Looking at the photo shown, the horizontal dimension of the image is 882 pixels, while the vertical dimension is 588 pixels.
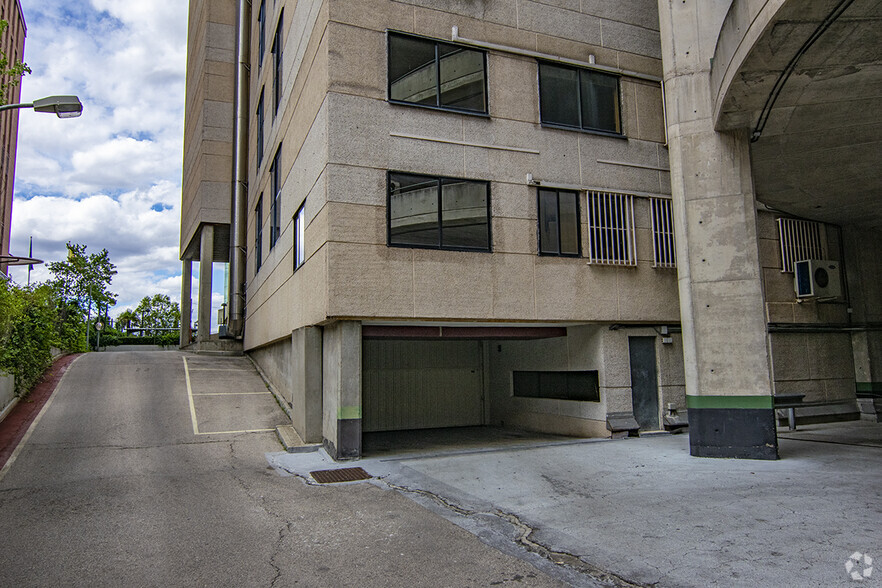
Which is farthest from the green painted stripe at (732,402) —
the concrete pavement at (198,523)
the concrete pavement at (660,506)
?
the concrete pavement at (198,523)

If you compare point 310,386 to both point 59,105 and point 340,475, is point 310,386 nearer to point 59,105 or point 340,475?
point 340,475

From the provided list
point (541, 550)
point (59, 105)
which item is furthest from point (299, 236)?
point (541, 550)

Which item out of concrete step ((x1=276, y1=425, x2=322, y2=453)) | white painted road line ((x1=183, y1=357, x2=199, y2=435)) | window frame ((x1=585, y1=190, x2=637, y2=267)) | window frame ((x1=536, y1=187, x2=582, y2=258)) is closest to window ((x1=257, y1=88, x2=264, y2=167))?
white painted road line ((x1=183, y1=357, x2=199, y2=435))

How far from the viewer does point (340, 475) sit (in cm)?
866

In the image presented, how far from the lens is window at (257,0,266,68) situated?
19500 mm

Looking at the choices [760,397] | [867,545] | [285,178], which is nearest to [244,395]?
[285,178]

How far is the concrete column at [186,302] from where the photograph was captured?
26797 mm

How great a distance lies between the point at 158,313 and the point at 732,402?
5282 cm

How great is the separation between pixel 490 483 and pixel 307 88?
27.7 feet

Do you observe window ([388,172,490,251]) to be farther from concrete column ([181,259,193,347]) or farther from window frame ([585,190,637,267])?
concrete column ([181,259,193,347])

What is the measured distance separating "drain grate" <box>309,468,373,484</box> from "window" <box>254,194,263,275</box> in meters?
11.1

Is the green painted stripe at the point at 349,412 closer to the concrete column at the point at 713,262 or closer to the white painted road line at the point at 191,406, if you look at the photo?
the white painted road line at the point at 191,406

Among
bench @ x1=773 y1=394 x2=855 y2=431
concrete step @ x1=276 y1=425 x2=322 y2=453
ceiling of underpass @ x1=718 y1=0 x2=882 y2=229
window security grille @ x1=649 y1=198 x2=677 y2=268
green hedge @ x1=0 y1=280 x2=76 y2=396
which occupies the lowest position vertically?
concrete step @ x1=276 y1=425 x2=322 y2=453

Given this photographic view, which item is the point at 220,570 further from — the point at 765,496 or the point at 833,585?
the point at 765,496
